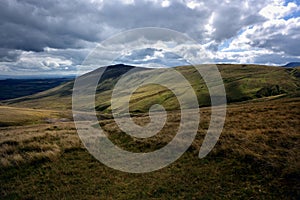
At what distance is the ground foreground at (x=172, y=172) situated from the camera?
12.4 meters

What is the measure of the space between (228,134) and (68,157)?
494 inches

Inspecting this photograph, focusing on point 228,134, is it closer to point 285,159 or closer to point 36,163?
point 285,159

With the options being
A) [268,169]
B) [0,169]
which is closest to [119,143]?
[0,169]

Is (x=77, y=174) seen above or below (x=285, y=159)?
below

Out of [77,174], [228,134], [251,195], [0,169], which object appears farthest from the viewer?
[228,134]

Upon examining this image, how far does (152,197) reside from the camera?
40.0 feet

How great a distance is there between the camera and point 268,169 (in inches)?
539

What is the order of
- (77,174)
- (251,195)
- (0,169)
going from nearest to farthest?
1. (251,195)
2. (77,174)
3. (0,169)

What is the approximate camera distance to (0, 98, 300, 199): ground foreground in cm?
1240

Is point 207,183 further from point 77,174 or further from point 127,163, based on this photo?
point 77,174

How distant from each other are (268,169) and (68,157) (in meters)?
13.2

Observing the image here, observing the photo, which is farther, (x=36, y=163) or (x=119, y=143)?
(x=119, y=143)

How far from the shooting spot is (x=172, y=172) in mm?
14828

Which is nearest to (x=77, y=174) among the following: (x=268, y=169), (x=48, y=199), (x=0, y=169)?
Answer: (x=48, y=199)
